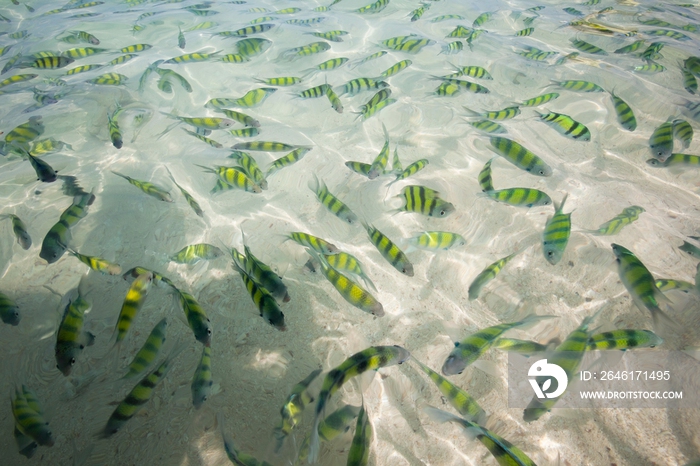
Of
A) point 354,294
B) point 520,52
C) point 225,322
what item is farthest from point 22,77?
point 520,52

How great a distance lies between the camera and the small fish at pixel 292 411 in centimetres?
219

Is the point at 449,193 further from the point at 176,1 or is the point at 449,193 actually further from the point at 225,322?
the point at 176,1

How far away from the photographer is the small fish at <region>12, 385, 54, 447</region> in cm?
216

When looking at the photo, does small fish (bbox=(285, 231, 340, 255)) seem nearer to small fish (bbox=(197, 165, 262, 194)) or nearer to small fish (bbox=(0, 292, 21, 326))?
small fish (bbox=(197, 165, 262, 194))

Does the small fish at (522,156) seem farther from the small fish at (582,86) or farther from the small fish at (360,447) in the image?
the small fish at (360,447)

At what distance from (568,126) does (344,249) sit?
3.10 meters

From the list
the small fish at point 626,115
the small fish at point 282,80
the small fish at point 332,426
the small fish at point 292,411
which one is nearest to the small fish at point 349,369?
the small fish at point 332,426

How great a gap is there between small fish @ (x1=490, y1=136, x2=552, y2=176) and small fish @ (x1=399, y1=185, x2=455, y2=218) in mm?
1047

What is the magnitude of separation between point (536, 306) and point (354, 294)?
6.63 ft

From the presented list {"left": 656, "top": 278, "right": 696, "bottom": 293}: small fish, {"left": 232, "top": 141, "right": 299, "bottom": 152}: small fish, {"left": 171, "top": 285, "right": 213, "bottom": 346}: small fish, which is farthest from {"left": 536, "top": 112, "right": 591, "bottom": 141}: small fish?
{"left": 171, "top": 285, "right": 213, "bottom": 346}: small fish

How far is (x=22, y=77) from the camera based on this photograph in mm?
5996

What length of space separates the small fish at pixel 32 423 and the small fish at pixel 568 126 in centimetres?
558

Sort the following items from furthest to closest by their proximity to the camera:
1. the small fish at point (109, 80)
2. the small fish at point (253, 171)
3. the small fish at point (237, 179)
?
the small fish at point (109, 80) → the small fish at point (253, 171) → the small fish at point (237, 179)

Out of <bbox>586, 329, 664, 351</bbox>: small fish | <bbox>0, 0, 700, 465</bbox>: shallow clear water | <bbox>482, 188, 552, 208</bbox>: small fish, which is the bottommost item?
<bbox>0, 0, 700, 465</bbox>: shallow clear water
